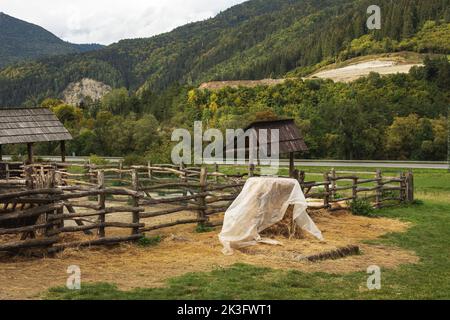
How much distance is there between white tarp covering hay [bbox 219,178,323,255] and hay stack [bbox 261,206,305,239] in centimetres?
10

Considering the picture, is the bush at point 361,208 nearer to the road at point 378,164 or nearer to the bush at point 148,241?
the bush at point 148,241

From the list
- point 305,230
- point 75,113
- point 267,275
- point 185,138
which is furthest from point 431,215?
point 75,113

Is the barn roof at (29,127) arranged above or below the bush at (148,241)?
above

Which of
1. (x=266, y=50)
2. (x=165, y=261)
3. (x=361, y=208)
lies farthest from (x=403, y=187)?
(x=266, y=50)

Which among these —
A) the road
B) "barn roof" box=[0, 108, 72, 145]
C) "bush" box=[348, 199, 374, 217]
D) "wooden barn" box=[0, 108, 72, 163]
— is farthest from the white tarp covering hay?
the road

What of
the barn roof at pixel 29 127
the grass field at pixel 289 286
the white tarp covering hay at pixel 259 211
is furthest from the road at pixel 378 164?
the grass field at pixel 289 286

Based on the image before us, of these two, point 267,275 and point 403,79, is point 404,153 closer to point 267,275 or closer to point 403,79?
point 403,79

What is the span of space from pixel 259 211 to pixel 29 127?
16797 millimetres

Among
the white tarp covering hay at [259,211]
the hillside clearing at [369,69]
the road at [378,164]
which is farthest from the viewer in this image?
the hillside clearing at [369,69]

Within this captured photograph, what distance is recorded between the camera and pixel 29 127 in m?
24.7

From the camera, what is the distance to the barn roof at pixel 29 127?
23.8 metres

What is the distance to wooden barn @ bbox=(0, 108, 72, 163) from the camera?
2381cm

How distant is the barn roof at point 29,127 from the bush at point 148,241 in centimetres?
1398
